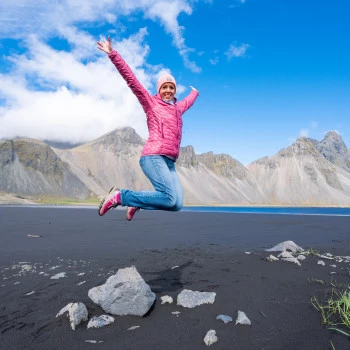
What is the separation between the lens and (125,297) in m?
4.54

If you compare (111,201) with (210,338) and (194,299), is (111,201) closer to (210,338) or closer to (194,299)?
(194,299)

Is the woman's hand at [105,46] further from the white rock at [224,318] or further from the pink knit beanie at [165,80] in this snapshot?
the white rock at [224,318]

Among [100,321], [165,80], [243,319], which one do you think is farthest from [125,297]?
[165,80]

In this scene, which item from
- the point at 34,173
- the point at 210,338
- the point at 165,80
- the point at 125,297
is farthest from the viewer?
the point at 34,173

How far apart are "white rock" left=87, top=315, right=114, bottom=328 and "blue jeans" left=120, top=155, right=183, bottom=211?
6.48 ft

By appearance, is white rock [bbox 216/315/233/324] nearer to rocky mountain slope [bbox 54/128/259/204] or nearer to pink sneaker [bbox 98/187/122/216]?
pink sneaker [bbox 98/187/122/216]

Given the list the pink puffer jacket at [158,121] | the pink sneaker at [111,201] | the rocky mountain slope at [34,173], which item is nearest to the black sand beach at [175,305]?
the pink sneaker at [111,201]

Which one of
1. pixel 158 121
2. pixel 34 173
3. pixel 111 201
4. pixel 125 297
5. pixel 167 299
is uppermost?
pixel 34 173

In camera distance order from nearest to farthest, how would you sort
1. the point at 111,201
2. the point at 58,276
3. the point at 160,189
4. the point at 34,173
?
1. the point at 160,189
2. the point at 111,201
3. the point at 58,276
4. the point at 34,173

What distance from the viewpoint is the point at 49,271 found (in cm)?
706

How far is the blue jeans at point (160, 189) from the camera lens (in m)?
5.35

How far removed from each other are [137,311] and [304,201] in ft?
702

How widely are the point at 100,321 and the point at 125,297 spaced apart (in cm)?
54

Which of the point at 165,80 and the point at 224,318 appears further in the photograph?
the point at 165,80
